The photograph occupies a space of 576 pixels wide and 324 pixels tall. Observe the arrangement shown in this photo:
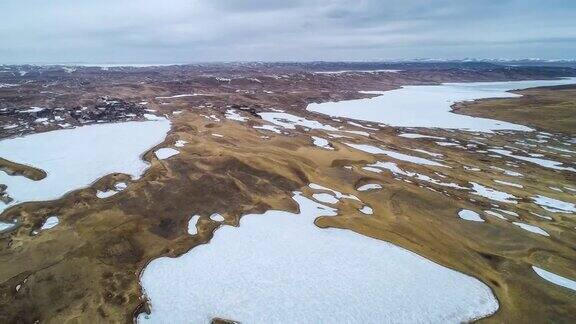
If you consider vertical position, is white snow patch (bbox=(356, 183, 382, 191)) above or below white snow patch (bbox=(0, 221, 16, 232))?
below

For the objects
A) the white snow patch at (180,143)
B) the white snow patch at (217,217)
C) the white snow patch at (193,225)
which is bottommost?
the white snow patch at (217,217)

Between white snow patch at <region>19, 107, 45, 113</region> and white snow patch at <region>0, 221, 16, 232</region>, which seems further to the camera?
white snow patch at <region>19, 107, 45, 113</region>

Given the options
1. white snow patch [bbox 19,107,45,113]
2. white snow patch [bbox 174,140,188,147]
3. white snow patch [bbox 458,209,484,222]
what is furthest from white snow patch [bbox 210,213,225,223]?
white snow patch [bbox 19,107,45,113]

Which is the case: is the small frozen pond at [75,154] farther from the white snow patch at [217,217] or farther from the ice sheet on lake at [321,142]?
the ice sheet on lake at [321,142]

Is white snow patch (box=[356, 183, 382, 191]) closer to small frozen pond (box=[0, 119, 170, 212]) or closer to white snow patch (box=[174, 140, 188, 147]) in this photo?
small frozen pond (box=[0, 119, 170, 212])

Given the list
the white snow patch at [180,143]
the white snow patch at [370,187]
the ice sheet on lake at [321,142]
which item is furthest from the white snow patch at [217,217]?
the ice sheet on lake at [321,142]

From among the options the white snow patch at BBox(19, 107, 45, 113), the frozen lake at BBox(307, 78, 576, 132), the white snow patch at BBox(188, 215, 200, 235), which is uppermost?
the white snow patch at BBox(19, 107, 45, 113)

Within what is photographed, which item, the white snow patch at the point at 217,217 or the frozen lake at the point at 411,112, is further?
the frozen lake at the point at 411,112
